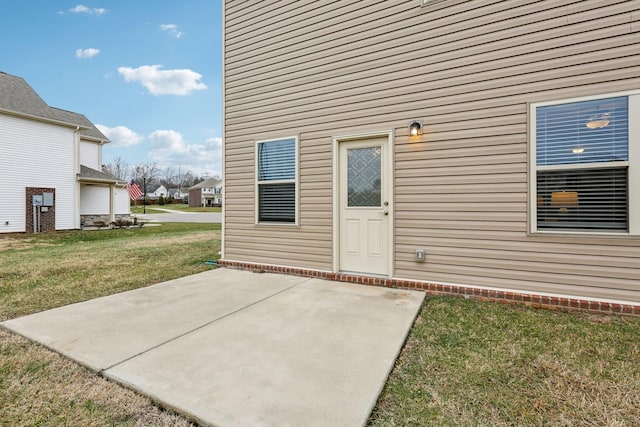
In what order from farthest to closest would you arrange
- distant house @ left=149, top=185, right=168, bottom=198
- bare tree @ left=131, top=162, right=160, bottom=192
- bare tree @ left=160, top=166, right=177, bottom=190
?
1. bare tree @ left=160, top=166, right=177, bottom=190
2. distant house @ left=149, top=185, right=168, bottom=198
3. bare tree @ left=131, top=162, right=160, bottom=192

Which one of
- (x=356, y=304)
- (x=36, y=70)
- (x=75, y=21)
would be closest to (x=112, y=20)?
(x=75, y=21)

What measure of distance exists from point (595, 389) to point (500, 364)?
47 cm

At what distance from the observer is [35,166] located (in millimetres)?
12430

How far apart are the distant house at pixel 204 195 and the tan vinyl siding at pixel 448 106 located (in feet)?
157

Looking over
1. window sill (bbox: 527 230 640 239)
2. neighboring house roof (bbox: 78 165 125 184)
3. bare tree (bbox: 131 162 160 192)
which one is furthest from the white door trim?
bare tree (bbox: 131 162 160 192)

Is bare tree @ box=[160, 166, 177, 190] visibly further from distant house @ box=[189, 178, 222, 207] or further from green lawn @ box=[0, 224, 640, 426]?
green lawn @ box=[0, 224, 640, 426]

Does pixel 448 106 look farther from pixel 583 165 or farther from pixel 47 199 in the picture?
pixel 47 199

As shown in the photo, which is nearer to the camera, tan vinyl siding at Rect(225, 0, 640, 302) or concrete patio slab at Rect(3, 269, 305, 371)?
concrete patio slab at Rect(3, 269, 305, 371)

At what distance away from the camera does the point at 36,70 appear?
1634 cm

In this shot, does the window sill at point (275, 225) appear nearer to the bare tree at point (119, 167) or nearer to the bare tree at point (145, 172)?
the bare tree at point (119, 167)

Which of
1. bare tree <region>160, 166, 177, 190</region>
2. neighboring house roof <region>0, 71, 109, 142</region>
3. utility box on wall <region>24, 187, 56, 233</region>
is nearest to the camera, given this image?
neighboring house roof <region>0, 71, 109, 142</region>

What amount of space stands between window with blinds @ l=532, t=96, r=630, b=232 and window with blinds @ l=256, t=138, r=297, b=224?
3123 millimetres

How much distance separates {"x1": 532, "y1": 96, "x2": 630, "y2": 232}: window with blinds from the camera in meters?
2.89

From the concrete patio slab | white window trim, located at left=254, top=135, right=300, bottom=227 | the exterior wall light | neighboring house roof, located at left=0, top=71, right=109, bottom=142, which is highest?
neighboring house roof, located at left=0, top=71, right=109, bottom=142
